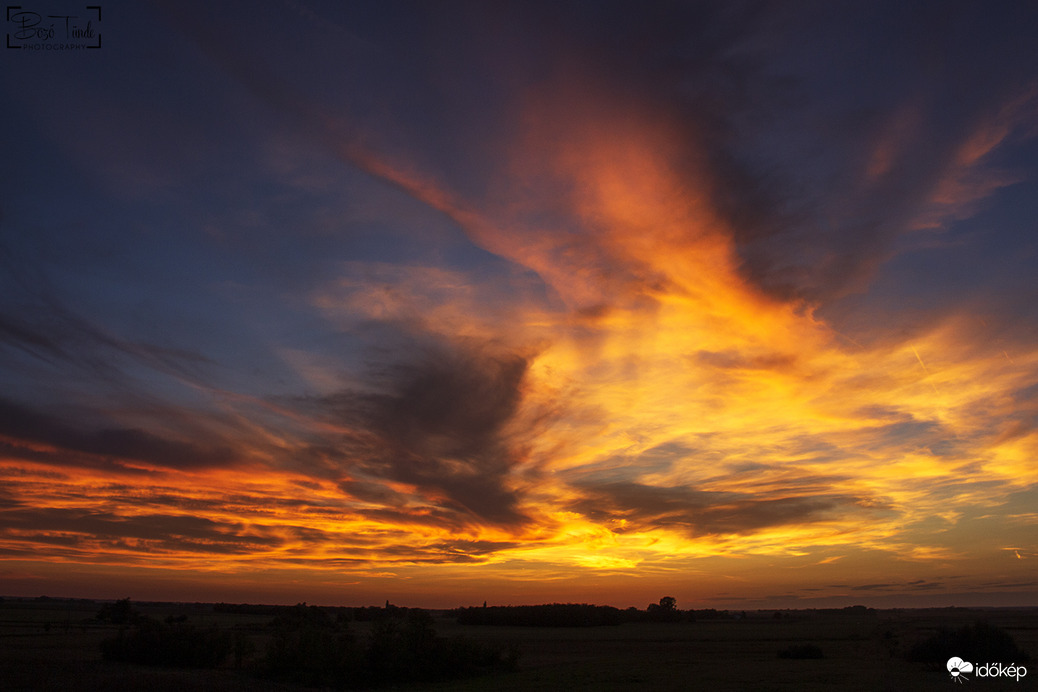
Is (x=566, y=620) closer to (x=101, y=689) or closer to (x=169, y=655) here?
(x=169, y=655)

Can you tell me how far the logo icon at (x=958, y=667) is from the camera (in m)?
36.8

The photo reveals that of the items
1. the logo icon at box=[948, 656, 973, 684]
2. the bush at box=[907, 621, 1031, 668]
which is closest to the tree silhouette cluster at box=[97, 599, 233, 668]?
the logo icon at box=[948, 656, 973, 684]

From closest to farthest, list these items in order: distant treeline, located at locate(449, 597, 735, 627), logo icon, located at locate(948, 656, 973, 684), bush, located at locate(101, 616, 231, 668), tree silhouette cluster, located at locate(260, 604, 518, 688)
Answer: logo icon, located at locate(948, 656, 973, 684)
tree silhouette cluster, located at locate(260, 604, 518, 688)
bush, located at locate(101, 616, 231, 668)
distant treeline, located at locate(449, 597, 735, 627)

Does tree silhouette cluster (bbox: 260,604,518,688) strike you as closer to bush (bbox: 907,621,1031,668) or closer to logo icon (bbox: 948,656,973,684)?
logo icon (bbox: 948,656,973,684)

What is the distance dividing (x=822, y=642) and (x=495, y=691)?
54.6 metres

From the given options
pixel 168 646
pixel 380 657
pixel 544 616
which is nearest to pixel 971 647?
pixel 380 657

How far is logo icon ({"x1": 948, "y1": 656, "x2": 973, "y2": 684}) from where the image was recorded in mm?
36800

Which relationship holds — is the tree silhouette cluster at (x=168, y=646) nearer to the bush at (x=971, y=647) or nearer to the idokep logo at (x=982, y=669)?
the idokep logo at (x=982, y=669)

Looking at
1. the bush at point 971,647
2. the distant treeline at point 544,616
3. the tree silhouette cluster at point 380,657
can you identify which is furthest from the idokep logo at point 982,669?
the distant treeline at point 544,616

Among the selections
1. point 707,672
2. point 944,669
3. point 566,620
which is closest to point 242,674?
point 707,672

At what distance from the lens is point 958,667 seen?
38344mm

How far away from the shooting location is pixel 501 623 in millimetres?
154375

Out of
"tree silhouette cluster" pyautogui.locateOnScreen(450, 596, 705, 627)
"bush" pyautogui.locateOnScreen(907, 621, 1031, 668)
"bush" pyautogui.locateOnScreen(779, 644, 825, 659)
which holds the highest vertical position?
"bush" pyautogui.locateOnScreen(907, 621, 1031, 668)

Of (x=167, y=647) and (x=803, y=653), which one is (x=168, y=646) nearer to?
(x=167, y=647)
